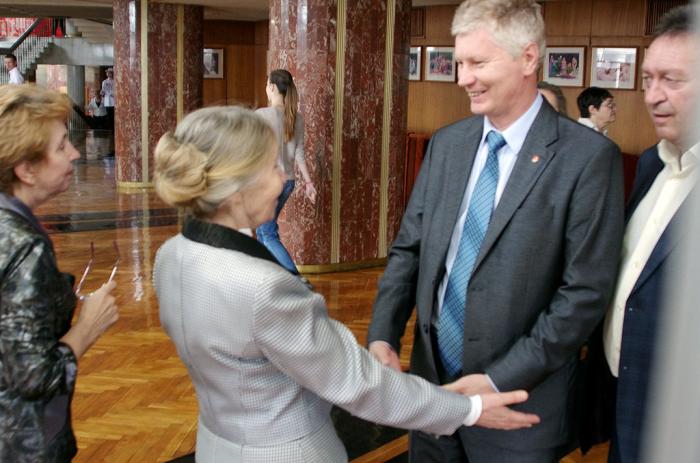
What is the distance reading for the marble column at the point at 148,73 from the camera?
39.4 ft

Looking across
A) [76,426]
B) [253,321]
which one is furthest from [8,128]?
[76,426]

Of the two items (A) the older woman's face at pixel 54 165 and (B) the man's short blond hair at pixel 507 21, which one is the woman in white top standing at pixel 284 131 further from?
(B) the man's short blond hair at pixel 507 21

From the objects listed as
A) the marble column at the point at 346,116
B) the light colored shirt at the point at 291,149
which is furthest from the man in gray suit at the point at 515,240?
the marble column at the point at 346,116

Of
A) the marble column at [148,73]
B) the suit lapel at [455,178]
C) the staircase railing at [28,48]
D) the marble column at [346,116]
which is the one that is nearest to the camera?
the suit lapel at [455,178]

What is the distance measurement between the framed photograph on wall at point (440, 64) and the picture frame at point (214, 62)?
5.92 metres

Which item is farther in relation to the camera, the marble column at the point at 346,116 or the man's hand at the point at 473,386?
the marble column at the point at 346,116

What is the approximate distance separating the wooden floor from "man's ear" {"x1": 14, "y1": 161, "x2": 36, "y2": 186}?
196 centimetres

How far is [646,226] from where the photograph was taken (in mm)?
1674

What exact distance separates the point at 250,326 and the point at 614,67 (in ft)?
29.7

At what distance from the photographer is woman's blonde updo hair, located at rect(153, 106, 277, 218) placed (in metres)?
1.49

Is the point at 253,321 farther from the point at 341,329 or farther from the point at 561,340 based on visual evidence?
the point at 561,340

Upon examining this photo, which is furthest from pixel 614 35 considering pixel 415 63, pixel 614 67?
pixel 415 63

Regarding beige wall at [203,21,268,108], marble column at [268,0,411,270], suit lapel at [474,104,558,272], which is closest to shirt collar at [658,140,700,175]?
suit lapel at [474,104,558,272]

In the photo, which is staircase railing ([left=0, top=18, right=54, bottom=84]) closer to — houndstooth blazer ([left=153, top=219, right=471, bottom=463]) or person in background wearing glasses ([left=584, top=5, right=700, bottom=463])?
houndstooth blazer ([left=153, top=219, right=471, bottom=463])
